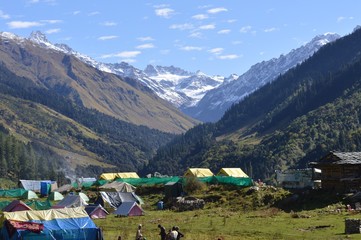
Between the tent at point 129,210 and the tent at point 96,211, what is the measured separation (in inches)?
65.9

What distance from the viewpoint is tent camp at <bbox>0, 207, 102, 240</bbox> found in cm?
3675

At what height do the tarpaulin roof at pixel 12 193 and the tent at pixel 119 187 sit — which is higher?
the tent at pixel 119 187

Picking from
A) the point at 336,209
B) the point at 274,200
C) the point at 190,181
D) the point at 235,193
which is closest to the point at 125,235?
the point at 336,209

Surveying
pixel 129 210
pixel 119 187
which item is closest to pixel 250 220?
pixel 129 210

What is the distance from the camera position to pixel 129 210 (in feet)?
216

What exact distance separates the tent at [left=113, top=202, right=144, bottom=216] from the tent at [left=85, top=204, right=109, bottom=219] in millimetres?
1675

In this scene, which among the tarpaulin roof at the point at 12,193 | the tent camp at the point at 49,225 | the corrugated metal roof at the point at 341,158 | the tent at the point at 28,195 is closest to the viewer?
the tent camp at the point at 49,225

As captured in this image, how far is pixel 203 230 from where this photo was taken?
156ft

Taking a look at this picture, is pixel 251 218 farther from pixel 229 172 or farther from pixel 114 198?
pixel 229 172

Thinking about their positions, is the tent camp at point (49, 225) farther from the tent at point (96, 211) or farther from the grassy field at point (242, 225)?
the tent at point (96, 211)

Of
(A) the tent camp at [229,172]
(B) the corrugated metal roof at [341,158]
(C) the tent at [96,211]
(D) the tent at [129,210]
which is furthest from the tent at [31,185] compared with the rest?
(B) the corrugated metal roof at [341,158]

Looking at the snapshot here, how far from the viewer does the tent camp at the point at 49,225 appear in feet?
121

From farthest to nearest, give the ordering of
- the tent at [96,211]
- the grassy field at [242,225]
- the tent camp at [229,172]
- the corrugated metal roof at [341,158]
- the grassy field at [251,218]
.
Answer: the tent camp at [229,172]
the corrugated metal roof at [341,158]
the tent at [96,211]
the grassy field at [251,218]
the grassy field at [242,225]

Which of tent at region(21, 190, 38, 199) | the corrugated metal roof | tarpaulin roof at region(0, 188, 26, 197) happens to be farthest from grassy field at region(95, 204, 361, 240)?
tarpaulin roof at region(0, 188, 26, 197)
